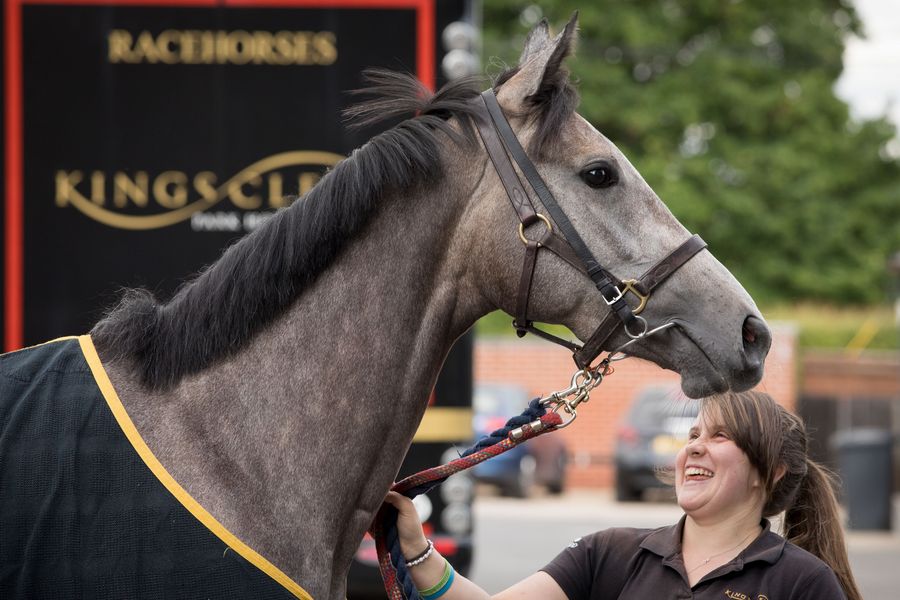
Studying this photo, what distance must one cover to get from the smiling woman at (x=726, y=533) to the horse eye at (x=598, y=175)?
667 millimetres

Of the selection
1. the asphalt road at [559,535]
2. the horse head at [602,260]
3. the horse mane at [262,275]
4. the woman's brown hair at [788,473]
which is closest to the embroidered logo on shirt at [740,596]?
the woman's brown hair at [788,473]

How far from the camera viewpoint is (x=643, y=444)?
1413 cm

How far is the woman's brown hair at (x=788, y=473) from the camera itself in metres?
2.84

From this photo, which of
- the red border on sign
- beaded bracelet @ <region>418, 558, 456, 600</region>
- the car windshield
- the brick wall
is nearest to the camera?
beaded bracelet @ <region>418, 558, 456, 600</region>

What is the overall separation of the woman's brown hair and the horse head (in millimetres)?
241

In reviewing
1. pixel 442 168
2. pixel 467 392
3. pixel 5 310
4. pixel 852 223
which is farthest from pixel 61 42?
pixel 852 223

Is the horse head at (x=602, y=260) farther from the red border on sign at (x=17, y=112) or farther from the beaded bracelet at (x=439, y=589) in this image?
the red border on sign at (x=17, y=112)

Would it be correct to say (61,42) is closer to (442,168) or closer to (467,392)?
(467,392)

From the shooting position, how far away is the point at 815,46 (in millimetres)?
22656

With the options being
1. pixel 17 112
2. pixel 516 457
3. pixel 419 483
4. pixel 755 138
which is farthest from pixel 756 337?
pixel 755 138

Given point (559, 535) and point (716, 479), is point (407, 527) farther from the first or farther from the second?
point (559, 535)

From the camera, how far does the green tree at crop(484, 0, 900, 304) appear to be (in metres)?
21.5

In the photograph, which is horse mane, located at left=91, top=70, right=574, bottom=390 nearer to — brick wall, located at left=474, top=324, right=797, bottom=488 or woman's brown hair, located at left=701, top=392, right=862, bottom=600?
woman's brown hair, located at left=701, top=392, right=862, bottom=600

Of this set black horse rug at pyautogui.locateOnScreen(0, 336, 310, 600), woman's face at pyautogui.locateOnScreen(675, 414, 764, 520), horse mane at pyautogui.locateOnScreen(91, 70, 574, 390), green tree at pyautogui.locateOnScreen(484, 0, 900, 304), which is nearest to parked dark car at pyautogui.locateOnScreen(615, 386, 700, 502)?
green tree at pyautogui.locateOnScreen(484, 0, 900, 304)
